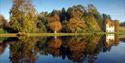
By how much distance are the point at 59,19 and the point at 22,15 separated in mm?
10910

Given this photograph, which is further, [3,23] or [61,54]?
[3,23]

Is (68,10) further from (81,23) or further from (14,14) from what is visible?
(14,14)

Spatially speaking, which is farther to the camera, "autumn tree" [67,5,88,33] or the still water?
"autumn tree" [67,5,88,33]

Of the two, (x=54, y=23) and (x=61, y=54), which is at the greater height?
(x=54, y=23)

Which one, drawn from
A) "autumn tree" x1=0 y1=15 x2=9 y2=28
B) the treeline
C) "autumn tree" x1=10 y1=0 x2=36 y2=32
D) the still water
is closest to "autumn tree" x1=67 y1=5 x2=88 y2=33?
the treeline

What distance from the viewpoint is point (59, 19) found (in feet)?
129

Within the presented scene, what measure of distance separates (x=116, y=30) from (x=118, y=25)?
13.5ft

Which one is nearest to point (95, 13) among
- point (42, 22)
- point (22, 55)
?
point (42, 22)

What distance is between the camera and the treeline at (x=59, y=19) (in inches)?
1148

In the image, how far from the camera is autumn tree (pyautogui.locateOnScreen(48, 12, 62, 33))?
119 ft

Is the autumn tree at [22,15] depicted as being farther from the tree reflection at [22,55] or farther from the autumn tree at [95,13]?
the tree reflection at [22,55]

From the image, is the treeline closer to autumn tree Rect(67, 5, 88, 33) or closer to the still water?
autumn tree Rect(67, 5, 88, 33)

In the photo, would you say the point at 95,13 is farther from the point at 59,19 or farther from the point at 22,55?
the point at 22,55

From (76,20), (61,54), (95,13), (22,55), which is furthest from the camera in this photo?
(95,13)
